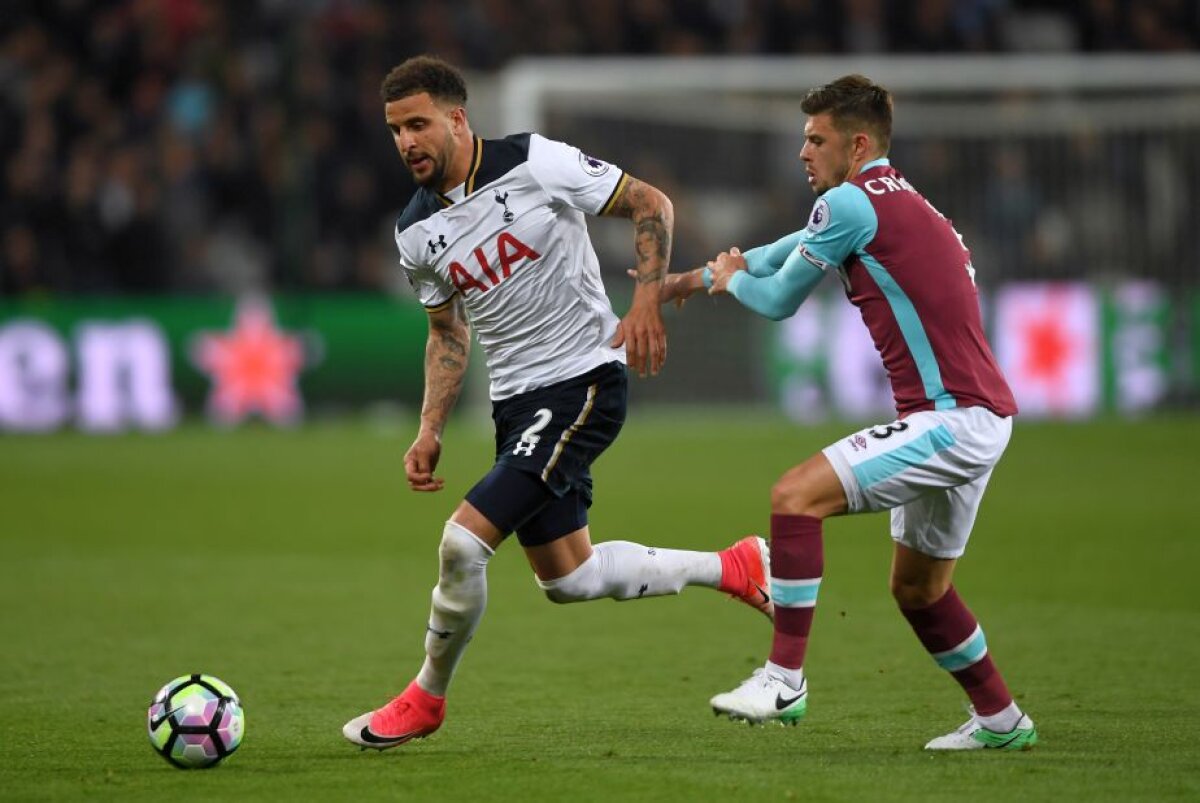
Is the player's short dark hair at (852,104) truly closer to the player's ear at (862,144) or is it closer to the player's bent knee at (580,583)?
the player's ear at (862,144)

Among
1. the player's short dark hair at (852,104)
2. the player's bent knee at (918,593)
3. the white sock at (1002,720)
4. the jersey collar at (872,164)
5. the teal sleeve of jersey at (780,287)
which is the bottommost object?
the white sock at (1002,720)

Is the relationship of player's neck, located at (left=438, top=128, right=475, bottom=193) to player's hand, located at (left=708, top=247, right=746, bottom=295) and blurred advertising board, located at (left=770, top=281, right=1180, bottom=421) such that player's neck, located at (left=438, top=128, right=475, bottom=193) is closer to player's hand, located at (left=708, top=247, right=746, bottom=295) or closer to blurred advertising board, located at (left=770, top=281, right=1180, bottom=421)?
player's hand, located at (left=708, top=247, right=746, bottom=295)

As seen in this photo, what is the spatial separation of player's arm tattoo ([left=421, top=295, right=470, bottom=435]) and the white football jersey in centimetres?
19

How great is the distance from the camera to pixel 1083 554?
11414 millimetres

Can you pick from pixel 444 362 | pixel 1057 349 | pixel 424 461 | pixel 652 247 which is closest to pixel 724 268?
pixel 652 247

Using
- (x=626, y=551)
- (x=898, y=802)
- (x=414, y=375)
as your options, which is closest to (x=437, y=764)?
(x=626, y=551)

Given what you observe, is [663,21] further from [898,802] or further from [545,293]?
[898,802]

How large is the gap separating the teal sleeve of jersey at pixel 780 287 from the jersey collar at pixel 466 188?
1000 mm

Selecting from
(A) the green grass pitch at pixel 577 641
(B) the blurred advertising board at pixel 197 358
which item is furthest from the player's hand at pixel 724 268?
(B) the blurred advertising board at pixel 197 358

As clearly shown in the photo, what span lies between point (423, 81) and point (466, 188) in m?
0.40

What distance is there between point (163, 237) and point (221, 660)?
582 inches

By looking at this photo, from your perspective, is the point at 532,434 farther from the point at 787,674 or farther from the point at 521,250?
the point at 787,674

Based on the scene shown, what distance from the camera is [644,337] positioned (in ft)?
20.2

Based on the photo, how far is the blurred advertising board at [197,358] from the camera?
21062mm
